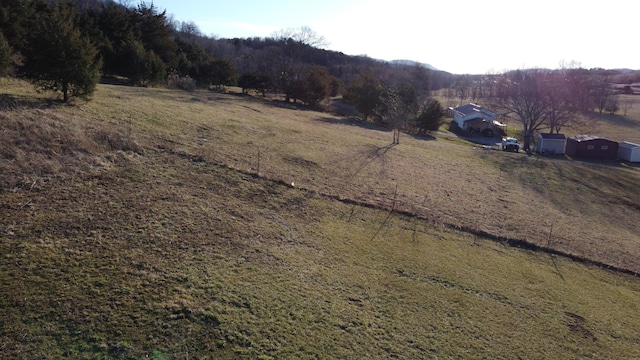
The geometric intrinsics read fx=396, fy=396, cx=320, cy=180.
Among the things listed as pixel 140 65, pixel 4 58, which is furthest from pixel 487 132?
pixel 4 58

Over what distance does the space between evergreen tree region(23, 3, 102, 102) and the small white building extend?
43.9 meters

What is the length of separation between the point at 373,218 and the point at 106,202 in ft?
28.9

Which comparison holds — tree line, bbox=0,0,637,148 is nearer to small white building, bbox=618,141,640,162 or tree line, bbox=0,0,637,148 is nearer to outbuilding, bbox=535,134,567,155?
outbuilding, bbox=535,134,567,155

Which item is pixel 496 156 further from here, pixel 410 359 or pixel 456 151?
pixel 410 359

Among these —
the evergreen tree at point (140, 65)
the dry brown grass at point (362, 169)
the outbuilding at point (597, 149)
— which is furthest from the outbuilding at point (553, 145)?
the evergreen tree at point (140, 65)

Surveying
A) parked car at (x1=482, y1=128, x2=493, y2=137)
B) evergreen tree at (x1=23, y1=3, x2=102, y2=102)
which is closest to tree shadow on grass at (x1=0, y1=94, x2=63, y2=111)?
evergreen tree at (x1=23, y1=3, x2=102, y2=102)

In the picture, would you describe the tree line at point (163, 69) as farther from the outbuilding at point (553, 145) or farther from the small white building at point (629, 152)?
the small white building at point (629, 152)

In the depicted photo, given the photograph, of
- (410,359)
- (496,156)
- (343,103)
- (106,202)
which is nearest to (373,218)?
(410,359)

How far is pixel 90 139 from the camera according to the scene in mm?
13484

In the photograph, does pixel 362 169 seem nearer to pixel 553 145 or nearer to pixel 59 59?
pixel 59 59

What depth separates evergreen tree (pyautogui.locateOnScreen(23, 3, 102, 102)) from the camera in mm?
15344

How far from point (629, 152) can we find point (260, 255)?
4110 cm

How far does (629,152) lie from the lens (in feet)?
122

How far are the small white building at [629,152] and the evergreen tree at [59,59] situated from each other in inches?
1727
